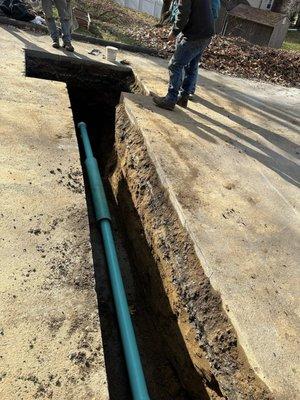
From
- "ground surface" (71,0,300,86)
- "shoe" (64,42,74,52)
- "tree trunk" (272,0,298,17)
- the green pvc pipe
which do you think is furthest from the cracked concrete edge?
"tree trunk" (272,0,298,17)

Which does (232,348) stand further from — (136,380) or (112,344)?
(112,344)

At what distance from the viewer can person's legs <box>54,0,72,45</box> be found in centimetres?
557

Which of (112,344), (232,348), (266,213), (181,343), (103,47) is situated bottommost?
(112,344)

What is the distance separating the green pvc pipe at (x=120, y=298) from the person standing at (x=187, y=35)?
1.33m

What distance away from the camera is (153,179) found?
3484 millimetres

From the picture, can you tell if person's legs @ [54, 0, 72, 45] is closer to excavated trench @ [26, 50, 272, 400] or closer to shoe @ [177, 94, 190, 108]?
excavated trench @ [26, 50, 272, 400]

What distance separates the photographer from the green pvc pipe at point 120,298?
88.7 inches

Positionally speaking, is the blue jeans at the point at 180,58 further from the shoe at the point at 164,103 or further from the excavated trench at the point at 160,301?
the excavated trench at the point at 160,301

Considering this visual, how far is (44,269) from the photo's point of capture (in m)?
2.30

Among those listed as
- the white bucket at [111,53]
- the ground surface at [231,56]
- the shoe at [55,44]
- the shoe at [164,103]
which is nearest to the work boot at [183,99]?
the shoe at [164,103]

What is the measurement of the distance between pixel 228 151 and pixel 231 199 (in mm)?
969

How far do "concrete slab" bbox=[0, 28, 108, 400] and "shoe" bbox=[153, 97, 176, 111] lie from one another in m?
1.29

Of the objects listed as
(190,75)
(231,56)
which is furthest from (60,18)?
(231,56)

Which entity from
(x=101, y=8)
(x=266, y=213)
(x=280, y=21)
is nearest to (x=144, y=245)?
(x=266, y=213)
